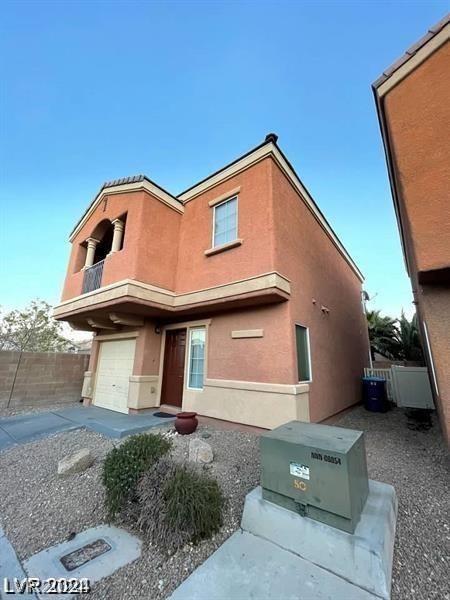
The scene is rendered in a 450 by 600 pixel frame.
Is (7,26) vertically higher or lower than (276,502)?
higher

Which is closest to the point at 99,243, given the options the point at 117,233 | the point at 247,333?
the point at 117,233

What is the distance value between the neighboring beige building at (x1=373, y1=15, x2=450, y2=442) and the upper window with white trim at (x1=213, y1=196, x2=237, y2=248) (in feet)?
12.8

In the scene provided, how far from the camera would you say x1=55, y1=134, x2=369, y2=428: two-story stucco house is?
5.89 metres

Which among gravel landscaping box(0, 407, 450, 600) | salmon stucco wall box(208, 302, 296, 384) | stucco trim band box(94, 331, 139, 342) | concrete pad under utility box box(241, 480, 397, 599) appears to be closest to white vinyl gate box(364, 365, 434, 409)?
gravel landscaping box(0, 407, 450, 600)

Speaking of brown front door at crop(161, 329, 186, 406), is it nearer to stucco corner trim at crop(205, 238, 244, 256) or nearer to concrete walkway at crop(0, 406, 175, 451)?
concrete walkway at crop(0, 406, 175, 451)

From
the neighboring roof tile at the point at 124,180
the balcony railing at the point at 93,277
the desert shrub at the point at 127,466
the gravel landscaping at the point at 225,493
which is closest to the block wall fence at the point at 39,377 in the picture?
the balcony railing at the point at 93,277

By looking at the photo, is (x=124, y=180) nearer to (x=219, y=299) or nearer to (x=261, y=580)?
(x=219, y=299)

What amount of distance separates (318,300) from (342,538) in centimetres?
676

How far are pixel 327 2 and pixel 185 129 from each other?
6.21 meters

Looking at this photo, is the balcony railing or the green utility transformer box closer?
the green utility transformer box

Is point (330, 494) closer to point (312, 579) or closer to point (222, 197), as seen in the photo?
point (312, 579)

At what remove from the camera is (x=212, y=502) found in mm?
2580

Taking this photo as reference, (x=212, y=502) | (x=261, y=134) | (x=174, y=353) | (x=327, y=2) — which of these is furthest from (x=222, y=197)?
(x=212, y=502)

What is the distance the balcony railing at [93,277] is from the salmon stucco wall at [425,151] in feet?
26.8
